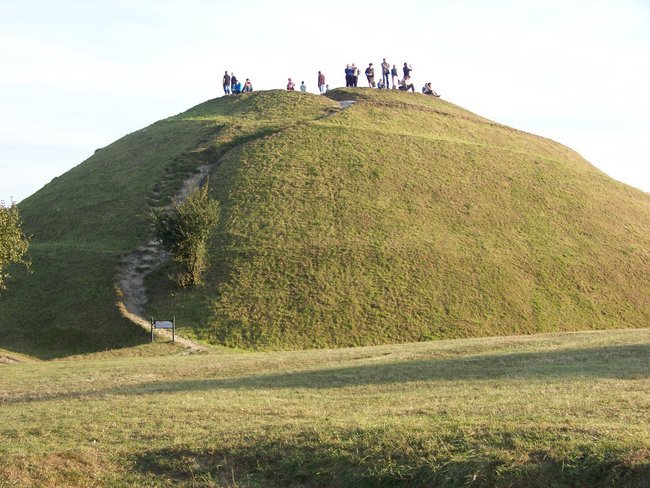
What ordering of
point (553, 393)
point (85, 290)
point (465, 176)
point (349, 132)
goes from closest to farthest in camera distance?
point (553, 393) → point (85, 290) → point (465, 176) → point (349, 132)

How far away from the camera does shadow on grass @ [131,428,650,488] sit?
9.93 metres

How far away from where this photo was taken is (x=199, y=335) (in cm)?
3688

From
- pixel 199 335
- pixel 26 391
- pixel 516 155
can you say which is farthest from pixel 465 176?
pixel 26 391

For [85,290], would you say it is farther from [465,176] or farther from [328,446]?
[328,446]

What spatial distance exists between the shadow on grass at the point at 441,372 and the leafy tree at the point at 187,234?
18580 millimetres

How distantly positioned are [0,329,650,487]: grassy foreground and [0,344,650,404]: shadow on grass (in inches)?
3.4

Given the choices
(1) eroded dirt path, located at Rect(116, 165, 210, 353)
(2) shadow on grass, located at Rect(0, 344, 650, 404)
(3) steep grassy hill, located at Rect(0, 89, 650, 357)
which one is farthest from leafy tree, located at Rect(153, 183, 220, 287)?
(2) shadow on grass, located at Rect(0, 344, 650, 404)

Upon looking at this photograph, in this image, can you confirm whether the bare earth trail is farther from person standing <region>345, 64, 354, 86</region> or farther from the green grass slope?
person standing <region>345, 64, 354, 86</region>

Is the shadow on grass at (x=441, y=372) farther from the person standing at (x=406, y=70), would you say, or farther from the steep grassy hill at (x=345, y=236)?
the person standing at (x=406, y=70)

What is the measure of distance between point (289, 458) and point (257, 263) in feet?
103

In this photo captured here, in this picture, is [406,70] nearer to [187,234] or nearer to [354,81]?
[354,81]

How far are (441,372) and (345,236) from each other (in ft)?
81.3

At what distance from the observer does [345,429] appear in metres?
12.4

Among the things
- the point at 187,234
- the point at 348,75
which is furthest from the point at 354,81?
the point at 187,234
